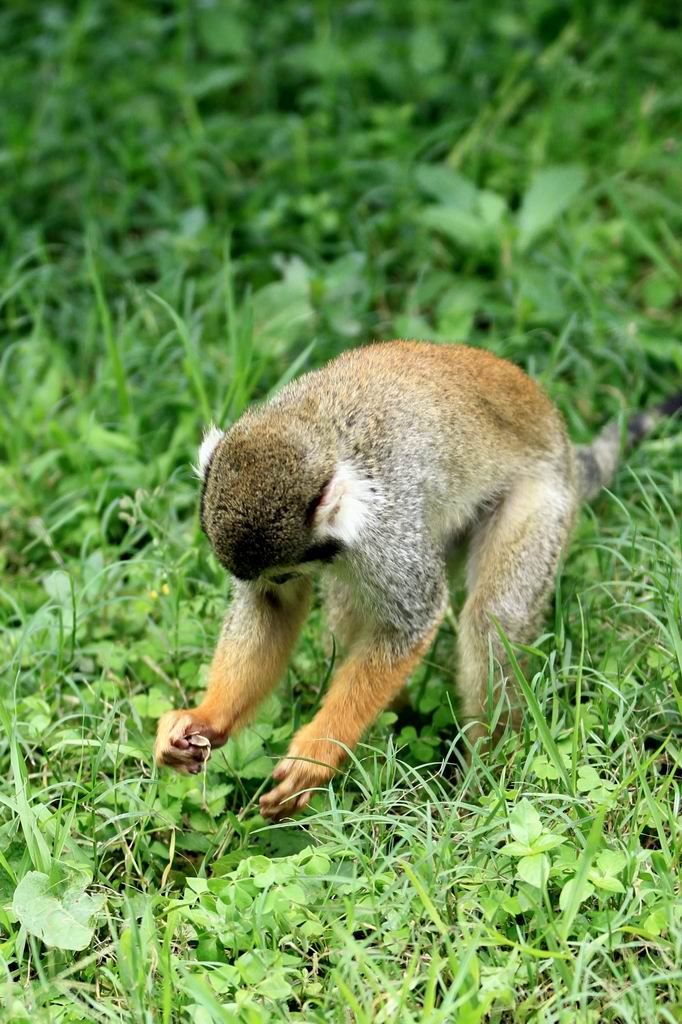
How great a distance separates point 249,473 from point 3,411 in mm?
2513

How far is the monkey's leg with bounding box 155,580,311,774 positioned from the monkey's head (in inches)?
17.2

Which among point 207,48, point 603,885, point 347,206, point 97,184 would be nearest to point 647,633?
point 603,885

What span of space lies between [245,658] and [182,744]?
0.38m

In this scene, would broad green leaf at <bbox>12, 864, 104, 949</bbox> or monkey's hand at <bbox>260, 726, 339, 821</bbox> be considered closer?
broad green leaf at <bbox>12, 864, 104, 949</bbox>

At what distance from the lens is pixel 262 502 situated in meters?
3.34

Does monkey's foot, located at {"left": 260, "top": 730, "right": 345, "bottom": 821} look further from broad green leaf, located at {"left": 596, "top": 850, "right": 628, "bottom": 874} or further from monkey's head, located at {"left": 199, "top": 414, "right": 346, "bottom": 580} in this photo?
broad green leaf, located at {"left": 596, "top": 850, "right": 628, "bottom": 874}

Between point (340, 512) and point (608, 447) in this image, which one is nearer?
point (340, 512)

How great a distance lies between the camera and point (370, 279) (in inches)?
242

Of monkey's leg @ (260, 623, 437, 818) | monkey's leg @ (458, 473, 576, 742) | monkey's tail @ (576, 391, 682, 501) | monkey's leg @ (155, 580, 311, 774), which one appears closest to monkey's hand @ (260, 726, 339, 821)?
monkey's leg @ (260, 623, 437, 818)

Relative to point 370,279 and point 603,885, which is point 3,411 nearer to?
point 370,279

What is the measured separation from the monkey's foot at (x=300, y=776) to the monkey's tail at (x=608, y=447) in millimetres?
1611

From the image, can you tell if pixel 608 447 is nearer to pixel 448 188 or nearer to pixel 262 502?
pixel 448 188

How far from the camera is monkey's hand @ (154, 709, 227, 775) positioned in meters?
3.67

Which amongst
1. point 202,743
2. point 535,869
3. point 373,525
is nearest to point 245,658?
point 202,743
